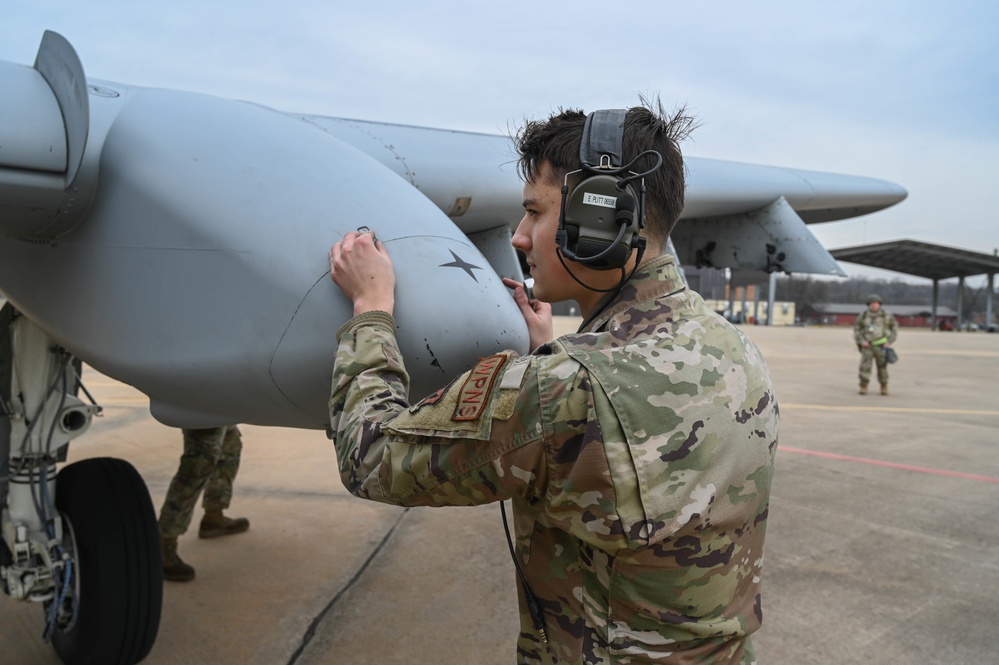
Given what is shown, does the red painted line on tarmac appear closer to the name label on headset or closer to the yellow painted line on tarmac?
the yellow painted line on tarmac

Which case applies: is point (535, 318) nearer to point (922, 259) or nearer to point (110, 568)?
point (110, 568)

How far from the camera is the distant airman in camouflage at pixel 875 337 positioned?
1188 centimetres

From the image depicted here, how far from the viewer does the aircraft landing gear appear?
9.93 feet

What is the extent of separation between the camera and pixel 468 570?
4270mm

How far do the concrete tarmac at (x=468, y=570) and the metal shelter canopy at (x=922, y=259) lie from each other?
9.14 metres

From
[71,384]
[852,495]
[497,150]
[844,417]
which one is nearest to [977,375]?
[844,417]

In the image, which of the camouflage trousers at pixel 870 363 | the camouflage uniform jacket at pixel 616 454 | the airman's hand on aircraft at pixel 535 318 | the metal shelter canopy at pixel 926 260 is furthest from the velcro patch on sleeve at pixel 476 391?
the metal shelter canopy at pixel 926 260

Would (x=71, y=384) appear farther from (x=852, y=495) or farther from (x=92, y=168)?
(x=852, y=495)

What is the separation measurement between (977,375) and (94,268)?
54.9 feet

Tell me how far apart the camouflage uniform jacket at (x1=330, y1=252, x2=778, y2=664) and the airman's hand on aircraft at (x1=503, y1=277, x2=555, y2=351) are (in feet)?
1.84

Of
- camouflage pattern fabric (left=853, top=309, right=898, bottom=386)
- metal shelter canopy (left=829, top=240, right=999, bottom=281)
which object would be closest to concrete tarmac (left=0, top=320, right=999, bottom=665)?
camouflage pattern fabric (left=853, top=309, right=898, bottom=386)

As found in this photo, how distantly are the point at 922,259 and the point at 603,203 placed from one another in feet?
107

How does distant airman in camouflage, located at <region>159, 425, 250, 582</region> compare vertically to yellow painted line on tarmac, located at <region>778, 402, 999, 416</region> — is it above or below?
above

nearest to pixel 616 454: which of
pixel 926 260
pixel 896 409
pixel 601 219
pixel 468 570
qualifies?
pixel 601 219
